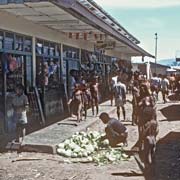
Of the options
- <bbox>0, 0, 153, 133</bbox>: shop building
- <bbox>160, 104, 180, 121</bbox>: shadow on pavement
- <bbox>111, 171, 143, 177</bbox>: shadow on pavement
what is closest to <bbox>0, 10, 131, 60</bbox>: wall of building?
<bbox>0, 0, 153, 133</bbox>: shop building

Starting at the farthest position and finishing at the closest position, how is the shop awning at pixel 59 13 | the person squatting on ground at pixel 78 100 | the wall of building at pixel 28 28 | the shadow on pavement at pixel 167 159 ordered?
the person squatting on ground at pixel 78 100 < the wall of building at pixel 28 28 < the shop awning at pixel 59 13 < the shadow on pavement at pixel 167 159

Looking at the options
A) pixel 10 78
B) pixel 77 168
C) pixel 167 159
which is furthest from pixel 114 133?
pixel 10 78

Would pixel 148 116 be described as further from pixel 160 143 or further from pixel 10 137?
pixel 10 137

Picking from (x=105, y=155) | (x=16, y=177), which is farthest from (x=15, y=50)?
(x=16, y=177)

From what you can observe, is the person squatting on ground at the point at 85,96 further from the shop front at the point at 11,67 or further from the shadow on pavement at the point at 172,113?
the shadow on pavement at the point at 172,113

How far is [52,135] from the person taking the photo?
1344 centimetres

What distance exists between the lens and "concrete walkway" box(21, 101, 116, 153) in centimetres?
1166

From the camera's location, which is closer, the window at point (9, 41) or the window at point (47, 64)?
the window at point (9, 41)

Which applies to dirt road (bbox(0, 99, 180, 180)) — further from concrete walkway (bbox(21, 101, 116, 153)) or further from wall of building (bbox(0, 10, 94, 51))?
wall of building (bbox(0, 10, 94, 51))

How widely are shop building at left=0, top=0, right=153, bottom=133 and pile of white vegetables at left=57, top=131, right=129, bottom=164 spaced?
2.65m

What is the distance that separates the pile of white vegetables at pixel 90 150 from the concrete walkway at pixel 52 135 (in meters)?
0.30

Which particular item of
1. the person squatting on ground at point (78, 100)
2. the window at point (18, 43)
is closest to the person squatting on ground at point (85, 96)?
the person squatting on ground at point (78, 100)

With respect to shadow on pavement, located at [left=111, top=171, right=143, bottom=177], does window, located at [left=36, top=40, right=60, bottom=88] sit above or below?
above

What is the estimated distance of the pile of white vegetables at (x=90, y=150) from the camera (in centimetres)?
1091
